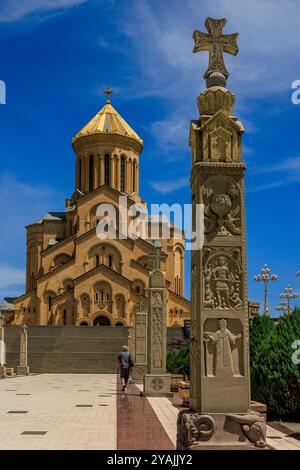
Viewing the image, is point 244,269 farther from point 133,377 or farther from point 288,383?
point 133,377

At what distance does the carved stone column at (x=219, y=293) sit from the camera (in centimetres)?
674

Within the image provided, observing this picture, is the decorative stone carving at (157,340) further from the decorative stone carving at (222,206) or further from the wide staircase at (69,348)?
the wide staircase at (69,348)

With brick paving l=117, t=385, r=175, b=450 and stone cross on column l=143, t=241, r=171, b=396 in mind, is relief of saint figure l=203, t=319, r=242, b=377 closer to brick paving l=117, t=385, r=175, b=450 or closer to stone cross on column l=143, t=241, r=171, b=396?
brick paving l=117, t=385, r=175, b=450

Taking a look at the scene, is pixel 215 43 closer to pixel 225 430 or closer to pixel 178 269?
pixel 225 430

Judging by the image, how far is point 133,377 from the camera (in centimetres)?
2267

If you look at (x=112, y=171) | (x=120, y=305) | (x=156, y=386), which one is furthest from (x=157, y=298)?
(x=112, y=171)

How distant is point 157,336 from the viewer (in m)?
15.8

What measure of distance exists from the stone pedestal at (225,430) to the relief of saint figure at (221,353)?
18.4 inches

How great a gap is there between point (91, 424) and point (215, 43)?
6.35 metres

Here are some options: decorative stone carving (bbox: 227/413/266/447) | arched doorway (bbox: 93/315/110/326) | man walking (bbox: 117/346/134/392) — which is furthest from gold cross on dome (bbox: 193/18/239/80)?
arched doorway (bbox: 93/315/110/326)

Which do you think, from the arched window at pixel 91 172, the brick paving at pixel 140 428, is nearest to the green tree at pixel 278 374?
the brick paving at pixel 140 428

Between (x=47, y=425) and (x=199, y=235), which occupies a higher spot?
(x=199, y=235)

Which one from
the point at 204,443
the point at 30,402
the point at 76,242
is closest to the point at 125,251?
the point at 76,242

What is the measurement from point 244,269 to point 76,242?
45867mm
